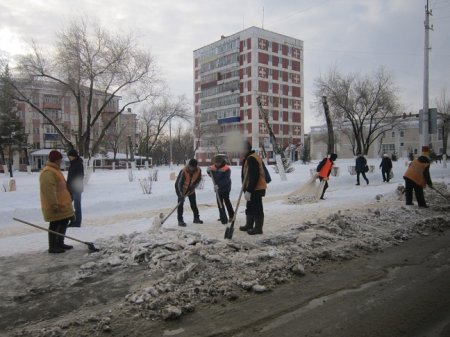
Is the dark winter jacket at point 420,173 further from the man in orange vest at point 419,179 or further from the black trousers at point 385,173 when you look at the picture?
the black trousers at point 385,173

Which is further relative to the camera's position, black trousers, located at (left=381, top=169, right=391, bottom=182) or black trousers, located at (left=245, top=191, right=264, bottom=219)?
black trousers, located at (left=381, top=169, right=391, bottom=182)

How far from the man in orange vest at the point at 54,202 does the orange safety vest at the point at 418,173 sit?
28.5 ft

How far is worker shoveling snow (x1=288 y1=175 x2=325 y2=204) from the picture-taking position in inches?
530

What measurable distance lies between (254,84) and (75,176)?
2599 inches

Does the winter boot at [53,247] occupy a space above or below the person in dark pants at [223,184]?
below

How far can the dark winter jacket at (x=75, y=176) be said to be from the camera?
29.0 ft

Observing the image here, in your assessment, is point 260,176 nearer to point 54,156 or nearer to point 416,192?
point 54,156

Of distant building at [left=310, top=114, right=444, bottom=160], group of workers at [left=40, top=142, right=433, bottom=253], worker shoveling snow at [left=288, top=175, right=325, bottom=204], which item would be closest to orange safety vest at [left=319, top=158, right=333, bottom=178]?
worker shoveling snow at [left=288, top=175, right=325, bottom=204]

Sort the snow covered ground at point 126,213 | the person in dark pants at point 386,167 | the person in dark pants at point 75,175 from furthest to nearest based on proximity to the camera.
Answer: the person in dark pants at point 386,167
the person in dark pants at point 75,175
the snow covered ground at point 126,213

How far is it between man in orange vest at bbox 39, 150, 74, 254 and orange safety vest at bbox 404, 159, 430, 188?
28.5 feet

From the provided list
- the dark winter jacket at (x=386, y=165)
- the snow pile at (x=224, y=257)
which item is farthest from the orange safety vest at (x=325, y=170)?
the dark winter jacket at (x=386, y=165)

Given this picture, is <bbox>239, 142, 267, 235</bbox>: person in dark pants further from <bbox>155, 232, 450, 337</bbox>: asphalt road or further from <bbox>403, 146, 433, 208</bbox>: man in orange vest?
<bbox>403, 146, 433, 208</bbox>: man in orange vest

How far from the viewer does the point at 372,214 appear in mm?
9156

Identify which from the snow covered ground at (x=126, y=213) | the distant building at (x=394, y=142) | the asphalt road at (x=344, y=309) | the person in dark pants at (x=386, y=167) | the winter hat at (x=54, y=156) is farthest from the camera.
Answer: the distant building at (x=394, y=142)
